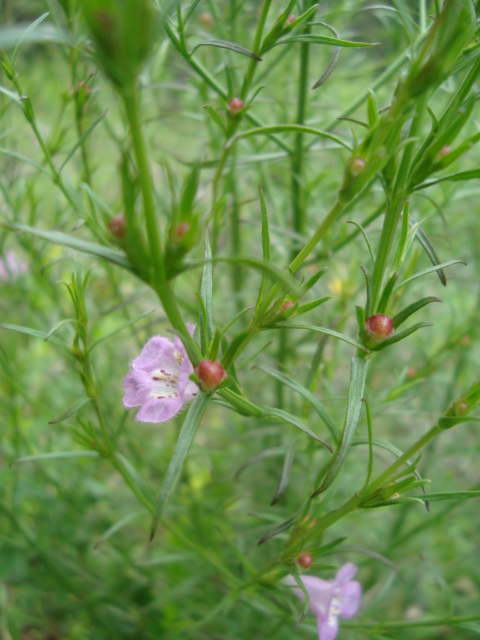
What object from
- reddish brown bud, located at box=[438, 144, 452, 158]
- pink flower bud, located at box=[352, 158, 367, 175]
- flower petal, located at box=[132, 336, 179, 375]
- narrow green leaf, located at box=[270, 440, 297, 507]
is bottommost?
narrow green leaf, located at box=[270, 440, 297, 507]

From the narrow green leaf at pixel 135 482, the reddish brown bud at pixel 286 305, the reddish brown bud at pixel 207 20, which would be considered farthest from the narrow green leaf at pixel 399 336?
the reddish brown bud at pixel 207 20

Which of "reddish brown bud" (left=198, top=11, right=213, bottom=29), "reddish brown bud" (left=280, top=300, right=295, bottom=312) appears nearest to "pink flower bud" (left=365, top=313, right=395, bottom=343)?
"reddish brown bud" (left=280, top=300, right=295, bottom=312)

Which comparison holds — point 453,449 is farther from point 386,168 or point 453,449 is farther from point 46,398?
point 46,398

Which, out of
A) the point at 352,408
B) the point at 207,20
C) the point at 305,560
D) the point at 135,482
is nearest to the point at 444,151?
the point at 352,408

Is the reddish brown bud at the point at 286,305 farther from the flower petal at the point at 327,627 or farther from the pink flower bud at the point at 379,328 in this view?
the flower petal at the point at 327,627

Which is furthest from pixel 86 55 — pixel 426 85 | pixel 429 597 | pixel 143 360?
pixel 429 597

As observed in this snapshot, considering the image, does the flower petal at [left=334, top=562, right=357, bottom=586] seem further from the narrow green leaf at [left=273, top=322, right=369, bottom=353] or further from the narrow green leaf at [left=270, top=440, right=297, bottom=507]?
the narrow green leaf at [left=273, top=322, right=369, bottom=353]
